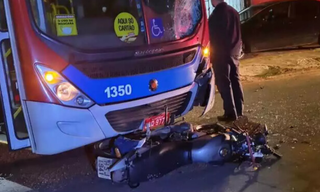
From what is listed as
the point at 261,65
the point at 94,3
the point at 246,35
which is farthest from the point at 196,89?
the point at 246,35

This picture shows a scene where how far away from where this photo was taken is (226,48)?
656cm

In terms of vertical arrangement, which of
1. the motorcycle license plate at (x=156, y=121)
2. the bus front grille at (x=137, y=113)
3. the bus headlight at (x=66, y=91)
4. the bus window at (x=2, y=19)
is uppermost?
the bus window at (x=2, y=19)

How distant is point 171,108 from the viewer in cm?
514

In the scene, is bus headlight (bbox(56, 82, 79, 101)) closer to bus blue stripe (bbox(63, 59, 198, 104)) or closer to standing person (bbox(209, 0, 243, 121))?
bus blue stripe (bbox(63, 59, 198, 104))

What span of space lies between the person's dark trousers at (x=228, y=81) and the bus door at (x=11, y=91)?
3.08m

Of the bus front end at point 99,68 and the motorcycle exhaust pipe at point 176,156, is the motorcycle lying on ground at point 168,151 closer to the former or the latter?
the motorcycle exhaust pipe at point 176,156

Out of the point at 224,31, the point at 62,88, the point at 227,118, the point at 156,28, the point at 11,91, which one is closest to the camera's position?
the point at 62,88

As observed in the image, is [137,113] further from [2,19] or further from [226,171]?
[2,19]

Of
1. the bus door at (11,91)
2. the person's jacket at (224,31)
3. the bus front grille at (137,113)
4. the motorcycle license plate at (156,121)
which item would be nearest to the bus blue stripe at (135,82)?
the bus front grille at (137,113)

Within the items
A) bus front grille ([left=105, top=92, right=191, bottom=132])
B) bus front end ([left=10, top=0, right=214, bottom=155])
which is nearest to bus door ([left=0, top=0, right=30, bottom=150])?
bus front end ([left=10, top=0, right=214, bottom=155])

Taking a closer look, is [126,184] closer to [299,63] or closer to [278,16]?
[299,63]

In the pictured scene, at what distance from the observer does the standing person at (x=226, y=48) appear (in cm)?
650

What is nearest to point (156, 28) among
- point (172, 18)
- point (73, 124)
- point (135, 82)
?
point (172, 18)

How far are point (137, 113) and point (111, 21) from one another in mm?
965
